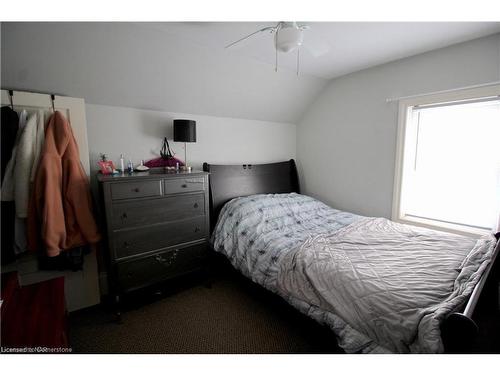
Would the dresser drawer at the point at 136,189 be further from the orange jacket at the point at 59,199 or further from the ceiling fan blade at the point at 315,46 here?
the ceiling fan blade at the point at 315,46

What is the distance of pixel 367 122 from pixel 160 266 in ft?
9.29

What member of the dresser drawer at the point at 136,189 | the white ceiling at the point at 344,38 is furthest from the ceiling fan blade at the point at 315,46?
the dresser drawer at the point at 136,189

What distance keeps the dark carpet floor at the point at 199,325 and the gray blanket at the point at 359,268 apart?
0.26 m

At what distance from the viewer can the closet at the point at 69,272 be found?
1.78 m

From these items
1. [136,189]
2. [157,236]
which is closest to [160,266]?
[157,236]

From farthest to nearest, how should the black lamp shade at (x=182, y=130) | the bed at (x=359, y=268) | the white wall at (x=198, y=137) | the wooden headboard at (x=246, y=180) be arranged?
1. the wooden headboard at (x=246, y=180)
2. the black lamp shade at (x=182, y=130)
3. the white wall at (x=198, y=137)
4. the bed at (x=359, y=268)

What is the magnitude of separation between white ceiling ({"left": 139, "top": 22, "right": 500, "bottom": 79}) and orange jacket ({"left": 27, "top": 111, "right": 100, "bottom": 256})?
111 cm

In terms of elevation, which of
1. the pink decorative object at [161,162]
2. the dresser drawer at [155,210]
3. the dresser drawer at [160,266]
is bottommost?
the dresser drawer at [160,266]

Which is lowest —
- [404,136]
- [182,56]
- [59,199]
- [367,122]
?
[59,199]

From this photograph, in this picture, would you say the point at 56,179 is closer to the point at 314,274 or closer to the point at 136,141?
the point at 136,141

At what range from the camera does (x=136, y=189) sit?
1.89 metres

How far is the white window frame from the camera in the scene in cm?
213

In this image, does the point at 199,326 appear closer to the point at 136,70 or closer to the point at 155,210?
the point at 155,210

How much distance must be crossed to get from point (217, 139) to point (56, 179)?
1681 mm
